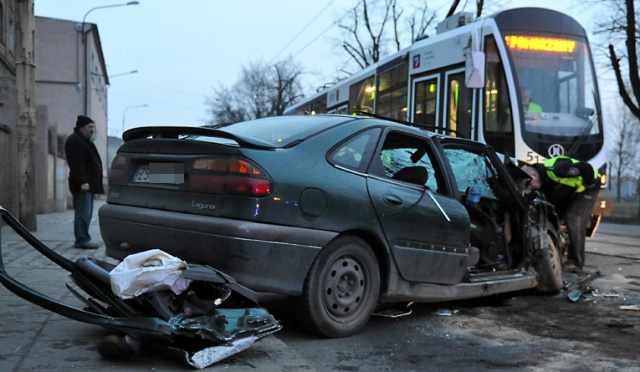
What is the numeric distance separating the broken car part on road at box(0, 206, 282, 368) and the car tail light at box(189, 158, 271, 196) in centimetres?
55

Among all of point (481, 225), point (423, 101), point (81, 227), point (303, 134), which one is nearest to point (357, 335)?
point (303, 134)

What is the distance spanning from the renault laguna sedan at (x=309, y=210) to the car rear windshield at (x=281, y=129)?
0.02 m

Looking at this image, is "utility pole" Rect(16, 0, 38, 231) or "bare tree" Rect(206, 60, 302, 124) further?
"bare tree" Rect(206, 60, 302, 124)

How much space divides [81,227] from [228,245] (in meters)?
5.44

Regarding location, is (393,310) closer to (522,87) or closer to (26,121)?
(522,87)

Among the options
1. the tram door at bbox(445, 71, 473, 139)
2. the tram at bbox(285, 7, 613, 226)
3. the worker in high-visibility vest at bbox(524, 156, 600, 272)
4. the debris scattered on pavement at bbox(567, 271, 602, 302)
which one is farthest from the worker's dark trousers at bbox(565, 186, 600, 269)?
the tram door at bbox(445, 71, 473, 139)

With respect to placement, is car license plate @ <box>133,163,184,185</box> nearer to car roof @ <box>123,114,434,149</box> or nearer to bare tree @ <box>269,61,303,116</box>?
car roof @ <box>123,114,434,149</box>

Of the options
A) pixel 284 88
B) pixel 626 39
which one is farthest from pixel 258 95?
pixel 626 39

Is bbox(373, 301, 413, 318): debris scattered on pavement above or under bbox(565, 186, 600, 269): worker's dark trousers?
under

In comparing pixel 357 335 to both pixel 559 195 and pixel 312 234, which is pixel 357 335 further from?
pixel 559 195

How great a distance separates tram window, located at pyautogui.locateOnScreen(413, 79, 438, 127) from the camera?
11.2 metres

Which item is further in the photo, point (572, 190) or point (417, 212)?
point (572, 190)

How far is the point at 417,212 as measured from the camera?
16.1ft

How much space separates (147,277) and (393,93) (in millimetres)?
9831
